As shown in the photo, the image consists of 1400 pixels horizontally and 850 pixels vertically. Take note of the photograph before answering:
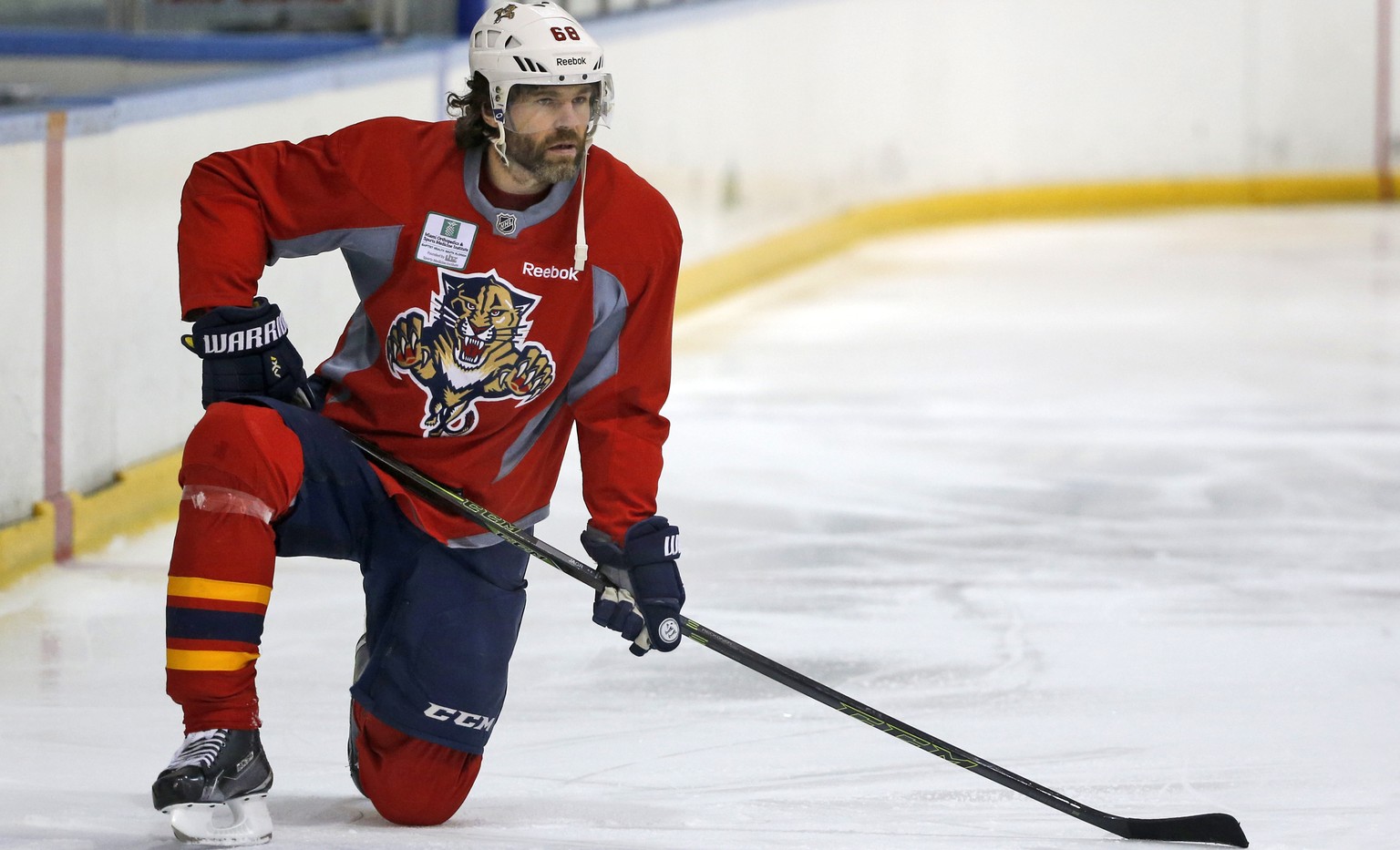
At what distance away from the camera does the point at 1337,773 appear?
2508mm

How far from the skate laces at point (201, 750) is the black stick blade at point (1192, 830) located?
3.45 feet

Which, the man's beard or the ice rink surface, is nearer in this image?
the man's beard

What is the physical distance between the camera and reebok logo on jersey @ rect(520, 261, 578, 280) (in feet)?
7.30

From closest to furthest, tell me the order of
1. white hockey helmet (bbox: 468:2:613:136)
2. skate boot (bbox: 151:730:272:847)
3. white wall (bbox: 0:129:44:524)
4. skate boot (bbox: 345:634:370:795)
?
skate boot (bbox: 151:730:272:847)
white hockey helmet (bbox: 468:2:613:136)
skate boot (bbox: 345:634:370:795)
white wall (bbox: 0:129:44:524)

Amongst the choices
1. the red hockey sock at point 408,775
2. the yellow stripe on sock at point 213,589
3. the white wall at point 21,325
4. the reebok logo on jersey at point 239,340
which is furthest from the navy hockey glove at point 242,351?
the white wall at point 21,325

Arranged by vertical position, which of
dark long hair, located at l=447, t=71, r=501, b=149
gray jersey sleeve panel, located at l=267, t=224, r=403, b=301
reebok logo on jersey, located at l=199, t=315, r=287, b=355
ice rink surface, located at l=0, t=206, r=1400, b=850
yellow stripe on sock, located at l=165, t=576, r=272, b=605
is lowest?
ice rink surface, located at l=0, t=206, r=1400, b=850

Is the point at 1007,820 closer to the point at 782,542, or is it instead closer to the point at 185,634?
the point at 185,634

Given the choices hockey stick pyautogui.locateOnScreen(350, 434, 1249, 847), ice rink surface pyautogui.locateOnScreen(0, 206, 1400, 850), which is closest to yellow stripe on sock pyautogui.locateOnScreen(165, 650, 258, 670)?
ice rink surface pyautogui.locateOnScreen(0, 206, 1400, 850)

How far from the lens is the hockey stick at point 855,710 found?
2.25 metres

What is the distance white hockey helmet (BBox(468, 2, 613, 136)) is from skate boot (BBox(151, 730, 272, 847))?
2.48 ft

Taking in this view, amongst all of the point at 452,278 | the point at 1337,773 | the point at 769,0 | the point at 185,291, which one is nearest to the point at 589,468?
the point at 452,278

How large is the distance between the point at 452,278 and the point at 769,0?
6350 mm

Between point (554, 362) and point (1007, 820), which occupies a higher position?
point (554, 362)

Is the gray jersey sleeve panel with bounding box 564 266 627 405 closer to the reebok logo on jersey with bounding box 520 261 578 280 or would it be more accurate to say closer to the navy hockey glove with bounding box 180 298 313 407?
the reebok logo on jersey with bounding box 520 261 578 280
